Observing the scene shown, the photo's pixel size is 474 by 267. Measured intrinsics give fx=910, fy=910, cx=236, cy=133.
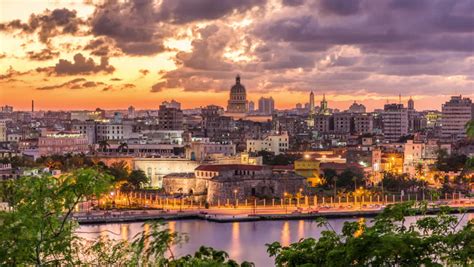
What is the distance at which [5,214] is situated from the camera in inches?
203

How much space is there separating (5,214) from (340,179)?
2320cm

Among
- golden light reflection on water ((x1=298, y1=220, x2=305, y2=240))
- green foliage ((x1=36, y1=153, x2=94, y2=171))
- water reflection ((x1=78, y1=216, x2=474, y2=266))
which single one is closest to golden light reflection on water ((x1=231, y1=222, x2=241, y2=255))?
water reflection ((x1=78, y1=216, x2=474, y2=266))

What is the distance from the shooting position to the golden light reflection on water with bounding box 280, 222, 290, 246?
717 inches

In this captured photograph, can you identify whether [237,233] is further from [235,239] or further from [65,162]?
[65,162]

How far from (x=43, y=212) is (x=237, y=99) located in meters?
75.5

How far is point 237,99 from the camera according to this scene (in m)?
80.6

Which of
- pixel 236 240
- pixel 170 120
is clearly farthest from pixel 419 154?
pixel 170 120

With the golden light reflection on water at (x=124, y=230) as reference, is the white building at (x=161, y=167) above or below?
above

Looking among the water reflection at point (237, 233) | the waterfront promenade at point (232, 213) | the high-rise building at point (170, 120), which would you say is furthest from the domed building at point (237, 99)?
the water reflection at point (237, 233)

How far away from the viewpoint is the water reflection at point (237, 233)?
55.5ft

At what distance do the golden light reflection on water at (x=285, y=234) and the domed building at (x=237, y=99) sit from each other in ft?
191

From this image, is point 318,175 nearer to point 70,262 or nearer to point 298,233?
point 298,233

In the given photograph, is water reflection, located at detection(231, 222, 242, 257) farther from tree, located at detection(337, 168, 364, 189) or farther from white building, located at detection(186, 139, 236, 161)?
white building, located at detection(186, 139, 236, 161)

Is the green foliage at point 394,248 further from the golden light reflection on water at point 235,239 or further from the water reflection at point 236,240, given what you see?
the golden light reflection on water at point 235,239
